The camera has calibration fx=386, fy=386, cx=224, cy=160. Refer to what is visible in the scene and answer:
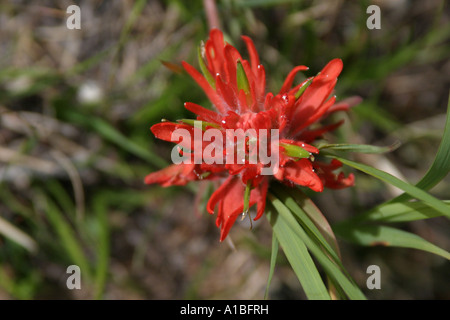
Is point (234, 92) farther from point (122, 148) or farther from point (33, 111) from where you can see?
point (33, 111)

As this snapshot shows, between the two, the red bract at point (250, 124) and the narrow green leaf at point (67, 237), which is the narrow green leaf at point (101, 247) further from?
the red bract at point (250, 124)

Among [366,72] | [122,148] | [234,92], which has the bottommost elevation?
[234,92]

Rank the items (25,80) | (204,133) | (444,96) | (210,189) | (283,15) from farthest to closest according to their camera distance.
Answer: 1. (444,96)
2. (283,15)
3. (25,80)
4. (210,189)
5. (204,133)

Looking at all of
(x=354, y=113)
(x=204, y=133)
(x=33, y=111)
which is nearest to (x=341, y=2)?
(x=354, y=113)

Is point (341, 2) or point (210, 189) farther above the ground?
point (341, 2)

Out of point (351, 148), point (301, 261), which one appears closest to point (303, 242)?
point (301, 261)

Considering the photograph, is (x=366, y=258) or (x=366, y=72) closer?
(x=366, y=72)

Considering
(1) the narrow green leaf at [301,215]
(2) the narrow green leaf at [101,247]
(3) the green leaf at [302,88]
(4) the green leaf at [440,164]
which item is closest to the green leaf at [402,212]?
(4) the green leaf at [440,164]
